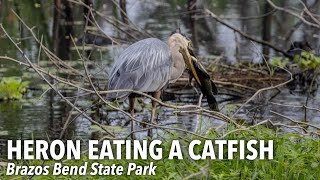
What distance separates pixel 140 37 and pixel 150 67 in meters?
4.43

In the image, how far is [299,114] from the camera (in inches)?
386

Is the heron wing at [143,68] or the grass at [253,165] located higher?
the heron wing at [143,68]

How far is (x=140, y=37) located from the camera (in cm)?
1295

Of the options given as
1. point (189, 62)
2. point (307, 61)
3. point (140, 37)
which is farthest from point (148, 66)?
point (140, 37)

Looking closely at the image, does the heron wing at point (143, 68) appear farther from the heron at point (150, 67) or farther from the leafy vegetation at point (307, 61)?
the leafy vegetation at point (307, 61)

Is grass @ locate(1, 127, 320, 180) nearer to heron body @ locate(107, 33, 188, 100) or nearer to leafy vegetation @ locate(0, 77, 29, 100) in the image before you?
heron body @ locate(107, 33, 188, 100)

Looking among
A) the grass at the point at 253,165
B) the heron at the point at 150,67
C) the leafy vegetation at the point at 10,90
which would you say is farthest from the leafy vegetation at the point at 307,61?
the grass at the point at 253,165

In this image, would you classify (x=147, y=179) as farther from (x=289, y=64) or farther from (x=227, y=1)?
(x=227, y=1)

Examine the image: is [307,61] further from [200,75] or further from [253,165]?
[253,165]

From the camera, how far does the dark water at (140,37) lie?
364 inches

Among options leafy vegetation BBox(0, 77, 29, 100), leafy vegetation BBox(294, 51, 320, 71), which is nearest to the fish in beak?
leafy vegetation BBox(0, 77, 29, 100)

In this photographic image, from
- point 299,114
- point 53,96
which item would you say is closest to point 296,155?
point 299,114

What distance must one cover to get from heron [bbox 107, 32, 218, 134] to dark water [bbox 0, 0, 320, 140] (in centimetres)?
40

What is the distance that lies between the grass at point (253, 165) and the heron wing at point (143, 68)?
1.79 meters
